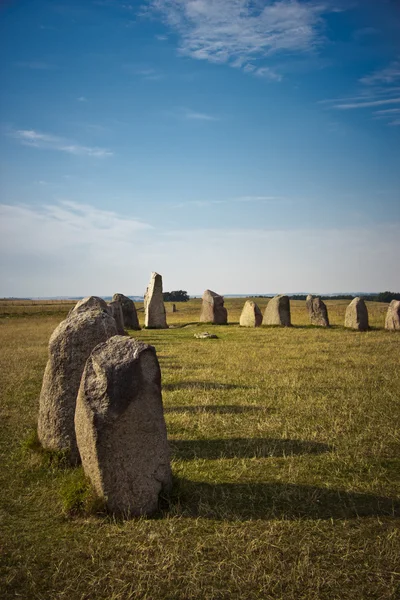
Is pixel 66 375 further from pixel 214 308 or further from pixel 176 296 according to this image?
pixel 176 296

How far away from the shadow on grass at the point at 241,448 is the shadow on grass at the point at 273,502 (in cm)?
114

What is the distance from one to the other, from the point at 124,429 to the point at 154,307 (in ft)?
89.3

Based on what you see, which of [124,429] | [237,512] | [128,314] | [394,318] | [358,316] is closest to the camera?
[124,429]

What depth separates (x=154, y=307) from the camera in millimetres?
32438

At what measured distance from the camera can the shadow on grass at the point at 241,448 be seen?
7468mm

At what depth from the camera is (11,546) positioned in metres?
4.89

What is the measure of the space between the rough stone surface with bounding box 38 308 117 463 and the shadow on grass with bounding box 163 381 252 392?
5096 millimetres

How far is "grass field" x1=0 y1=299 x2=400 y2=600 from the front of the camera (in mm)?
4250

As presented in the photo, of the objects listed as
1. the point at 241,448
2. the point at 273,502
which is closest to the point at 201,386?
the point at 241,448

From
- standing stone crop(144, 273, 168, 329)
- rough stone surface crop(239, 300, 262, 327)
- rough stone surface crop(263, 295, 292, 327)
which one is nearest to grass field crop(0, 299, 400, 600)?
rough stone surface crop(263, 295, 292, 327)

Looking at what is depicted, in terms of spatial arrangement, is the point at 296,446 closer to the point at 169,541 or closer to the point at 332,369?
the point at 169,541

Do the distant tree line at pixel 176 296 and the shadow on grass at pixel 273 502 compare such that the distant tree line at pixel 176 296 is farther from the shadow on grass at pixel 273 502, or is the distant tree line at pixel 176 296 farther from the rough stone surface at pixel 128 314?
the shadow on grass at pixel 273 502

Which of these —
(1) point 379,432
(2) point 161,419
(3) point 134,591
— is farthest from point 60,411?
(1) point 379,432

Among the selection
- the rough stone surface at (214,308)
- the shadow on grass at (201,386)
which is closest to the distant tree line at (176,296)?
the rough stone surface at (214,308)
